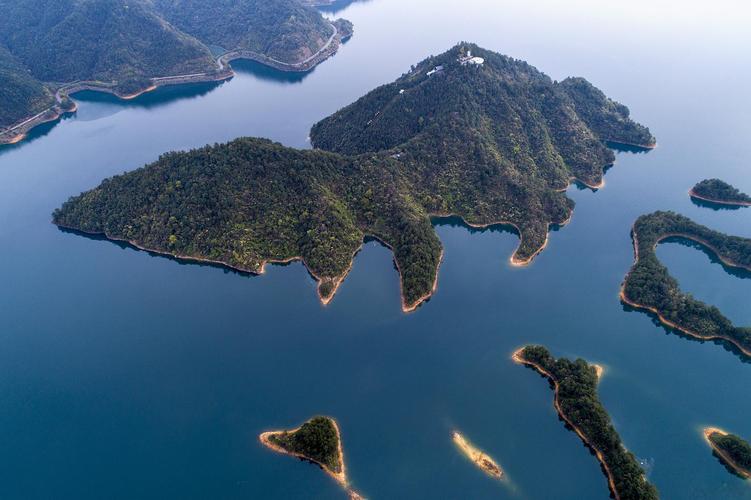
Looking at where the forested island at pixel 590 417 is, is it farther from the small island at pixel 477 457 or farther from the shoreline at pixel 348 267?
the shoreline at pixel 348 267

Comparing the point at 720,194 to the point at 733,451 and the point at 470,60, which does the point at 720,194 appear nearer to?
the point at 470,60

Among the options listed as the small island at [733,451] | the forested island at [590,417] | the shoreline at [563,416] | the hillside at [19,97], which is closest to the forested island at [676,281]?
the small island at [733,451]

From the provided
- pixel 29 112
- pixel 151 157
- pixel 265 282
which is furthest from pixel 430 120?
pixel 29 112

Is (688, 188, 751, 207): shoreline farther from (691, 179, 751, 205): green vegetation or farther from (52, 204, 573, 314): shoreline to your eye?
(52, 204, 573, 314): shoreline

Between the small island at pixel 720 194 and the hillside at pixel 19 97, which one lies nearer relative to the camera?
the small island at pixel 720 194

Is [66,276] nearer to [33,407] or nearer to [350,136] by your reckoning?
[33,407]

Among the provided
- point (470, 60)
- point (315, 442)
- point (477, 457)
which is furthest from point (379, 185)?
point (477, 457)
